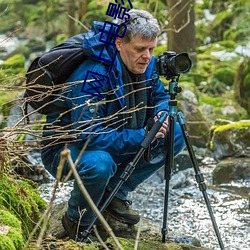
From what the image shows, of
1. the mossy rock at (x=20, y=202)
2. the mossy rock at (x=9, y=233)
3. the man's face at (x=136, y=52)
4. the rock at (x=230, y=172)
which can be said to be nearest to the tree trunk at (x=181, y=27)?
the rock at (x=230, y=172)

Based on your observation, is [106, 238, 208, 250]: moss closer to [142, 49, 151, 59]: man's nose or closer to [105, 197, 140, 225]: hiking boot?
[105, 197, 140, 225]: hiking boot

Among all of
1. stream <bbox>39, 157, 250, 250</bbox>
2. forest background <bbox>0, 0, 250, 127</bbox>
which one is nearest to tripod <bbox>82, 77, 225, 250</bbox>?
stream <bbox>39, 157, 250, 250</bbox>

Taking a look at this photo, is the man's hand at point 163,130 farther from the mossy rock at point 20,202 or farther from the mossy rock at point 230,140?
the mossy rock at point 230,140

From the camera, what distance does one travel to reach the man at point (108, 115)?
3.38m

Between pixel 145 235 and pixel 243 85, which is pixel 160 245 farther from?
pixel 243 85

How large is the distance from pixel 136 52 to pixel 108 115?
1.30 feet

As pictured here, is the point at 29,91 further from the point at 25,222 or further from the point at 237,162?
the point at 237,162

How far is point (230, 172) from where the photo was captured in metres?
6.48

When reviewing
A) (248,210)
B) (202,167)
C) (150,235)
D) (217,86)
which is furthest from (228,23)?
(150,235)

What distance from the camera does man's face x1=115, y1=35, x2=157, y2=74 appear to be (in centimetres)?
347

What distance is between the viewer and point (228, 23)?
14008 mm

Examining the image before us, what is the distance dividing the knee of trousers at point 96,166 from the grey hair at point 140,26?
685mm

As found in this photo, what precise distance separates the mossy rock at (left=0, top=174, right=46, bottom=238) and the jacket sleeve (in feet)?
1.36

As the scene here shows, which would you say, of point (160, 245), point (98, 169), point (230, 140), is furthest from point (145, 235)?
point (230, 140)
